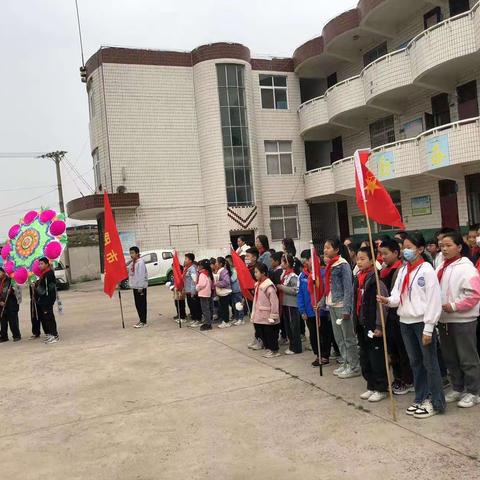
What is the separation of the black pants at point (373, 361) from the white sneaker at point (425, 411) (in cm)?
55

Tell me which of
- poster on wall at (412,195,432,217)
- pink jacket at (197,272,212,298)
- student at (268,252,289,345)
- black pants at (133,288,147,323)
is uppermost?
poster on wall at (412,195,432,217)

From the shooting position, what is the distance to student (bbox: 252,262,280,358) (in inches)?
272

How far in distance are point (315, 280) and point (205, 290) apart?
11.9 ft

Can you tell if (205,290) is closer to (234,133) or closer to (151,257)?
(151,257)

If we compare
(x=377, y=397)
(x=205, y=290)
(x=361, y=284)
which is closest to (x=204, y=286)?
(x=205, y=290)

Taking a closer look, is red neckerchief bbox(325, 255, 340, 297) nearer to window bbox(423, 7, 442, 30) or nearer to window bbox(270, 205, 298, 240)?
window bbox(423, 7, 442, 30)

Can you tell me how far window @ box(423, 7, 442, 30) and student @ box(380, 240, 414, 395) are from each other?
1488 centimetres

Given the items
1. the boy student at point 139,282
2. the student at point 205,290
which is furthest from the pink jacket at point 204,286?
the boy student at point 139,282

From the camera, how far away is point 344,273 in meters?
5.64

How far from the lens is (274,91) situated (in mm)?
24266

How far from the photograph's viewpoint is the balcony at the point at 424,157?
14.4m

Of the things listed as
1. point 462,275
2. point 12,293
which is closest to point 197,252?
point 12,293

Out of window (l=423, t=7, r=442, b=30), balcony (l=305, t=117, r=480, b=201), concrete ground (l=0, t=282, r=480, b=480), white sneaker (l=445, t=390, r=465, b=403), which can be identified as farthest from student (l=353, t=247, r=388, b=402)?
window (l=423, t=7, r=442, b=30)

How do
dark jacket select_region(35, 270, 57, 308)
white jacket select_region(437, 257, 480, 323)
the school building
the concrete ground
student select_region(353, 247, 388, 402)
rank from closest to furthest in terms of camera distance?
the concrete ground
white jacket select_region(437, 257, 480, 323)
student select_region(353, 247, 388, 402)
dark jacket select_region(35, 270, 57, 308)
the school building
